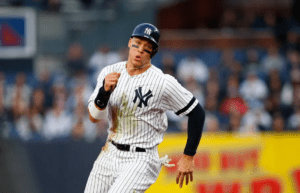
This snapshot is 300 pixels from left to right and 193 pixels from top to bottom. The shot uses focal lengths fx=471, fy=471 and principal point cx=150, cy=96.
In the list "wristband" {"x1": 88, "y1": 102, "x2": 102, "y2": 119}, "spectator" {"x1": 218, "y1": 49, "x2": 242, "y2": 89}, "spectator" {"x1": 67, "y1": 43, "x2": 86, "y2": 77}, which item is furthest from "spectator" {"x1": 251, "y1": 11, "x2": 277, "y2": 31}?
"wristband" {"x1": 88, "y1": 102, "x2": 102, "y2": 119}

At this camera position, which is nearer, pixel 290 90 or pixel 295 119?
pixel 295 119

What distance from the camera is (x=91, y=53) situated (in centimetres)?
1191

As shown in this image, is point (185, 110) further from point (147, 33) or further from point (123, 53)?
point (123, 53)

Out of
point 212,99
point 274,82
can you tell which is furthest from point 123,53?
point 274,82

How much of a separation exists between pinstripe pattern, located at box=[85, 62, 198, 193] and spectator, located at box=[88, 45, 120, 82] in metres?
7.12

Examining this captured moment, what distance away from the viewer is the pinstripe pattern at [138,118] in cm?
421

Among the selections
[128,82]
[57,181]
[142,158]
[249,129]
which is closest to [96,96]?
[128,82]

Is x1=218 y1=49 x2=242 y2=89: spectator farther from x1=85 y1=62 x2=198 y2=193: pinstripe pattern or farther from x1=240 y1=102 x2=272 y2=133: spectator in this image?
x1=85 y1=62 x2=198 y2=193: pinstripe pattern

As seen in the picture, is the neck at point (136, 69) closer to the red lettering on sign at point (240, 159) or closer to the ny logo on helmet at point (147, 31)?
the ny logo on helmet at point (147, 31)

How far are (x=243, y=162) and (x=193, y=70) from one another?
373 cm

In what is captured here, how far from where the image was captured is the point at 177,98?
4254 millimetres

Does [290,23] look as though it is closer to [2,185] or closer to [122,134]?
[2,185]

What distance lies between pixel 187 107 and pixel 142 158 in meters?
0.61

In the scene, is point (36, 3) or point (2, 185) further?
point (36, 3)
